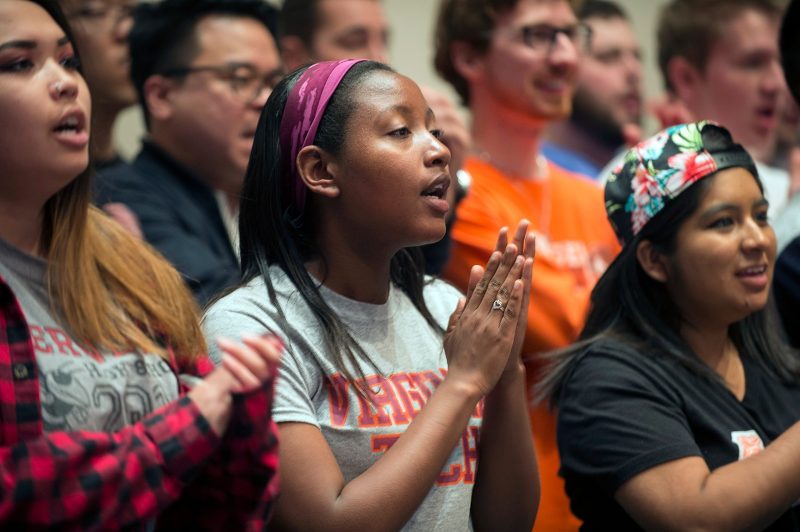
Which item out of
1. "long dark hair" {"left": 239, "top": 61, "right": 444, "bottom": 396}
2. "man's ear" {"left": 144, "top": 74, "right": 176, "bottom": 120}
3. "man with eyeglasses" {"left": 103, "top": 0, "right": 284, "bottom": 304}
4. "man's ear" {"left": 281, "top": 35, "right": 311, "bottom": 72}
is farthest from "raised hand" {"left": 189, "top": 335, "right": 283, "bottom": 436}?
"man's ear" {"left": 281, "top": 35, "right": 311, "bottom": 72}

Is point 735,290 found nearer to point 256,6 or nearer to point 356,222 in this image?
point 356,222

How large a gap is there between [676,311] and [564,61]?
3.46 ft

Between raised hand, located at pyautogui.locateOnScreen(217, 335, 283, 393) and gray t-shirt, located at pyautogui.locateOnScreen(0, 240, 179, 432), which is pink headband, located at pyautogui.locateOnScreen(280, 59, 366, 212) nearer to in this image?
Result: gray t-shirt, located at pyautogui.locateOnScreen(0, 240, 179, 432)

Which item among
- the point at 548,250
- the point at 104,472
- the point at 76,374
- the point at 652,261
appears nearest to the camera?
the point at 104,472

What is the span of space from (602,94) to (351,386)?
276 cm

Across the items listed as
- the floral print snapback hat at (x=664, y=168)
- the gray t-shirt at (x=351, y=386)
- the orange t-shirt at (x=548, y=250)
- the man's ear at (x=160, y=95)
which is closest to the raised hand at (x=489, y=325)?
the gray t-shirt at (x=351, y=386)

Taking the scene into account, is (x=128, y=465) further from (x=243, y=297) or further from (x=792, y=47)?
(x=792, y=47)

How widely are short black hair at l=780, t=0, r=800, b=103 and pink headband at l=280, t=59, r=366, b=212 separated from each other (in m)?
1.37

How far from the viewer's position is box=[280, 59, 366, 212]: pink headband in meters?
1.84

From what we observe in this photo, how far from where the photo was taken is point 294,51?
132 inches

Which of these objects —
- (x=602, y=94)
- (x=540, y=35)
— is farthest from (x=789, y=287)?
(x=602, y=94)

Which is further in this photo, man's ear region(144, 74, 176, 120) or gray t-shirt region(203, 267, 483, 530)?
man's ear region(144, 74, 176, 120)

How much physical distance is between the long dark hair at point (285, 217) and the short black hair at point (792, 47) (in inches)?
51.2

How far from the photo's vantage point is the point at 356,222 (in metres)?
1.86
